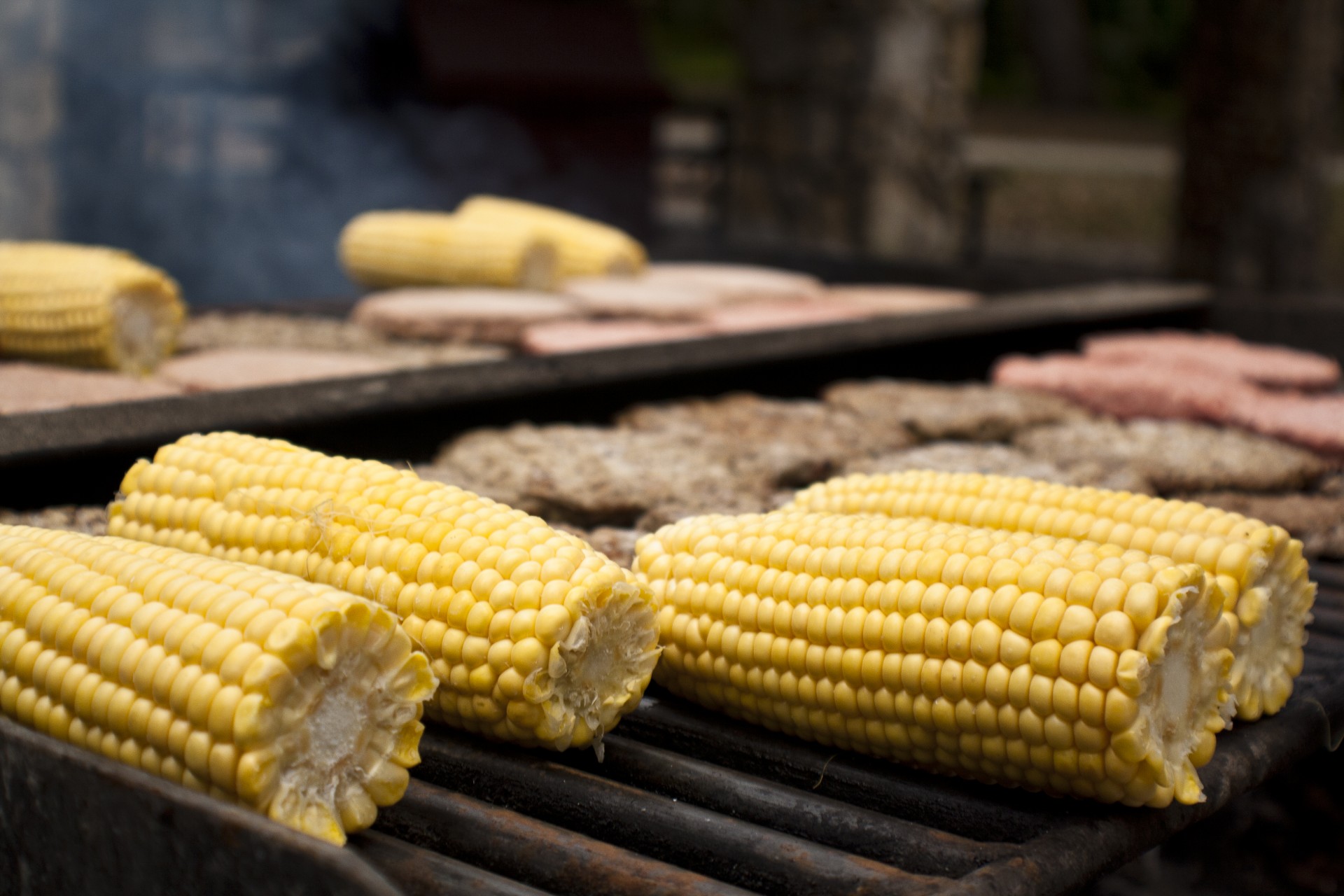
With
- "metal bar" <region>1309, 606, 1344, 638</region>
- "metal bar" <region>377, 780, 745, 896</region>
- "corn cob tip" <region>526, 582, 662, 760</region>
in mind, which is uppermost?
"corn cob tip" <region>526, 582, 662, 760</region>

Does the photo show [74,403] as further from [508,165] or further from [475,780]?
[508,165]

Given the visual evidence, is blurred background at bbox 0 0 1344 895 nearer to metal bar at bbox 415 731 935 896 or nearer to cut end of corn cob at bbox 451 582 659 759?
cut end of corn cob at bbox 451 582 659 759

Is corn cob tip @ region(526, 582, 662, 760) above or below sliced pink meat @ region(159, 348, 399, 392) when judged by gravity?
above

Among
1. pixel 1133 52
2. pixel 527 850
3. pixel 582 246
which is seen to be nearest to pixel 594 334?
pixel 582 246

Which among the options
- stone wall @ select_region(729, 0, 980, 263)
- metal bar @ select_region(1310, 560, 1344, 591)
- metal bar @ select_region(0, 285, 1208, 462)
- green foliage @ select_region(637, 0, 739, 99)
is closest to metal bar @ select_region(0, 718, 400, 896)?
metal bar @ select_region(0, 285, 1208, 462)

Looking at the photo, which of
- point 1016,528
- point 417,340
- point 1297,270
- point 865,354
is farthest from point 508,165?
point 1016,528

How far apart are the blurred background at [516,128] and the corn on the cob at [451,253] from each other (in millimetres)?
1939

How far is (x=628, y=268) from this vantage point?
588cm

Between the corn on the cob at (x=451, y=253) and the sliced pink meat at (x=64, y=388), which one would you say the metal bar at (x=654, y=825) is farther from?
the corn on the cob at (x=451, y=253)

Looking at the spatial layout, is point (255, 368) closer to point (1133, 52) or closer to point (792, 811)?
point (792, 811)

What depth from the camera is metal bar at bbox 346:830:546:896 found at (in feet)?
4.84

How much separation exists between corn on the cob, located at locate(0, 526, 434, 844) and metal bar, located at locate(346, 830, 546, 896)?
32 mm

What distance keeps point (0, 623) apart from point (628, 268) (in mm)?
4351

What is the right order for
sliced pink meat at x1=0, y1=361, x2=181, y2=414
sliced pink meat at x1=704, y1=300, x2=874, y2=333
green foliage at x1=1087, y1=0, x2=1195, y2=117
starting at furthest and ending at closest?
green foliage at x1=1087, y1=0, x2=1195, y2=117, sliced pink meat at x1=704, y1=300, x2=874, y2=333, sliced pink meat at x1=0, y1=361, x2=181, y2=414
